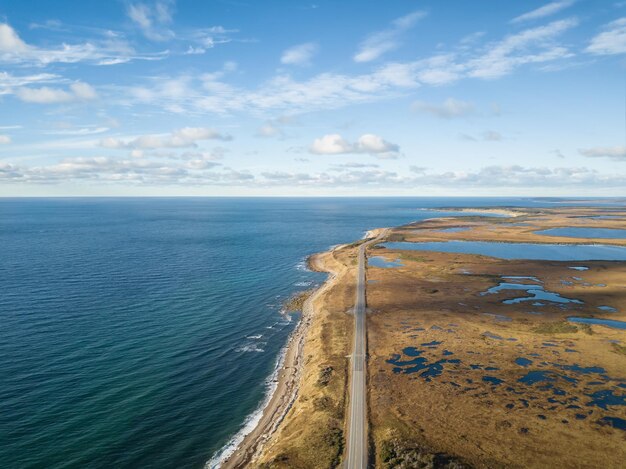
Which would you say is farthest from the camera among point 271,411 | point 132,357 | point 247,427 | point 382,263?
point 382,263

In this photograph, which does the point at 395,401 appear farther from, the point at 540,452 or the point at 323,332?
the point at 323,332

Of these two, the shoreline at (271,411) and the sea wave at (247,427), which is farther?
the shoreline at (271,411)

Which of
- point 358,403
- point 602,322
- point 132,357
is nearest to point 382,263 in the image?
point 602,322

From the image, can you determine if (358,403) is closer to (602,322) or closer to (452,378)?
(452,378)

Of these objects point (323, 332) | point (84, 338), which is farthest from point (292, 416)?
point (84, 338)

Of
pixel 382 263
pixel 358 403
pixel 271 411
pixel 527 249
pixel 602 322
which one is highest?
pixel 382 263

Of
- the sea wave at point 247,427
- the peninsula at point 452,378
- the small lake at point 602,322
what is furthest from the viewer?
the small lake at point 602,322

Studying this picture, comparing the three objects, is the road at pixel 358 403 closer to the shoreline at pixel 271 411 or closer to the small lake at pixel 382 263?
the shoreline at pixel 271 411

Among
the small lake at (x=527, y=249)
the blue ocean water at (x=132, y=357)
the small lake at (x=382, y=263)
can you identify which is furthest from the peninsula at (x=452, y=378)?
the small lake at (x=527, y=249)
